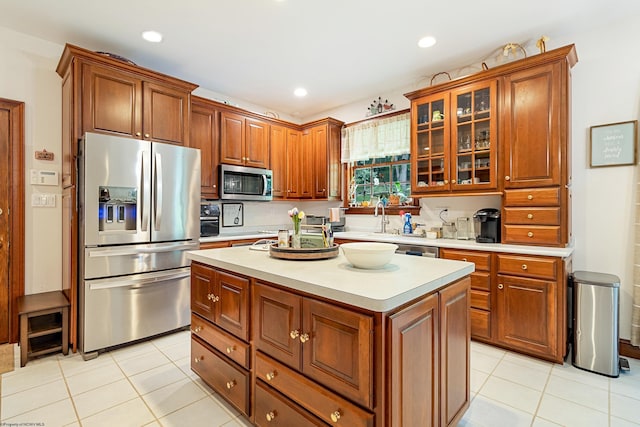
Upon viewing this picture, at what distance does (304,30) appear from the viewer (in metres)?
2.75

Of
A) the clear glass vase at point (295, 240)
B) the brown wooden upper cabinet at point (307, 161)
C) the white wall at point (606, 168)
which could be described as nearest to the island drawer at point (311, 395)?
the clear glass vase at point (295, 240)

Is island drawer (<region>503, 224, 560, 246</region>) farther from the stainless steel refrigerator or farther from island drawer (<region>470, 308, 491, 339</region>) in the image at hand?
the stainless steel refrigerator

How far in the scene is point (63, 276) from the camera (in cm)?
290

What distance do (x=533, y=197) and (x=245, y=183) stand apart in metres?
3.15

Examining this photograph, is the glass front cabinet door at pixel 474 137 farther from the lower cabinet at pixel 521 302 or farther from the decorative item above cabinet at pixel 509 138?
the lower cabinet at pixel 521 302

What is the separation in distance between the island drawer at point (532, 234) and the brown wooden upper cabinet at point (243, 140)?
3015 mm

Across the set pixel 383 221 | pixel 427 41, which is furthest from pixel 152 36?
pixel 383 221

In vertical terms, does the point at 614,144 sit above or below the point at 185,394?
above

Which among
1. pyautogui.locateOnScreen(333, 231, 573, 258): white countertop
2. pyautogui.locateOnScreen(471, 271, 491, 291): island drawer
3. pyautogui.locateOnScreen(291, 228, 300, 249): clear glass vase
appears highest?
pyautogui.locateOnScreen(291, 228, 300, 249): clear glass vase

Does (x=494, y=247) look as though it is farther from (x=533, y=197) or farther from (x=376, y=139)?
(x=376, y=139)

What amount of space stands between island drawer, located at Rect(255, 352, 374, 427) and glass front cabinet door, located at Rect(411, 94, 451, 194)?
100 inches

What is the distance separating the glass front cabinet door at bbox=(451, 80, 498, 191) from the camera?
2.92 metres

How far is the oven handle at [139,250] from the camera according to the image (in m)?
2.55

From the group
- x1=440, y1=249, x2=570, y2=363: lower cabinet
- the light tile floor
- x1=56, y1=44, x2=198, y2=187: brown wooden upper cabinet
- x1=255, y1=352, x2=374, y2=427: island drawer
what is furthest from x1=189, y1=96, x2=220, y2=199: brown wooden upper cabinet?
x1=440, y1=249, x2=570, y2=363: lower cabinet
